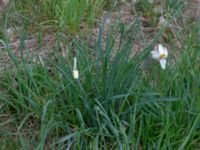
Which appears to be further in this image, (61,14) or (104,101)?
(61,14)

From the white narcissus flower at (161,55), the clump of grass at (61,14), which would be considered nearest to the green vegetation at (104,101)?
the white narcissus flower at (161,55)

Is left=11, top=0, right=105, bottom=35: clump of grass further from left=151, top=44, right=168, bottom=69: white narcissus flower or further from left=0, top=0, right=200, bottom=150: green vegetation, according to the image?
left=151, top=44, right=168, bottom=69: white narcissus flower

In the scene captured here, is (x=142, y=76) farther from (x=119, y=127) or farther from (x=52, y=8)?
(x=52, y=8)

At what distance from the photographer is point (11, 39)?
299 centimetres

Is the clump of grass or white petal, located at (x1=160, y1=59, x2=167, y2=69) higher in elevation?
the clump of grass

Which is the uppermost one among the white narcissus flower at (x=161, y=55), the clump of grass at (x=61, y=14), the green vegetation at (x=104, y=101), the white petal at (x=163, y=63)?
the clump of grass at (x=61, y=14)

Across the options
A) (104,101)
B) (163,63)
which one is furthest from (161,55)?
(104,101)

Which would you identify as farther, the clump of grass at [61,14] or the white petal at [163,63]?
the clump of grass at [61,14]

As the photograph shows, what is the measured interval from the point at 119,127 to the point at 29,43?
0.92 meters

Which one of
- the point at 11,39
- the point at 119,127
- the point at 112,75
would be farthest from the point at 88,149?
the point at 11,39

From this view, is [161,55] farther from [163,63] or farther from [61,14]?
[61,14]

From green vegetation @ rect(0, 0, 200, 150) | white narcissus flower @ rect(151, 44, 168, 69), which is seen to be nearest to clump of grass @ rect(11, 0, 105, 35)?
green vegetation @ rect(0, 0, 200, 150)

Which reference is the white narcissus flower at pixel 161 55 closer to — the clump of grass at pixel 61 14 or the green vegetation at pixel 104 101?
the green vegetation at pixel 104 101

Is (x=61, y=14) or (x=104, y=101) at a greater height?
(x=61, y=14)
